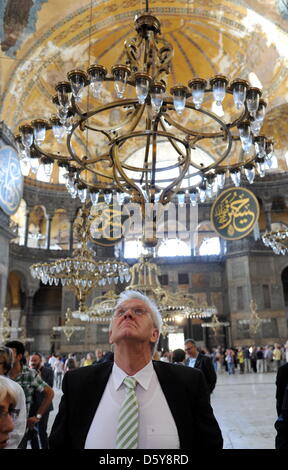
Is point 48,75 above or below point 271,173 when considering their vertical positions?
above

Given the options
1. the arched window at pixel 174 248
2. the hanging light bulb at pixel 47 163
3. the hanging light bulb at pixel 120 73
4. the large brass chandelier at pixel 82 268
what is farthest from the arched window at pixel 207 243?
the hanging light bulb at pixel 120 73

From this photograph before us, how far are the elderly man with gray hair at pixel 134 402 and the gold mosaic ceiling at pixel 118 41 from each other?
1130 centimetres

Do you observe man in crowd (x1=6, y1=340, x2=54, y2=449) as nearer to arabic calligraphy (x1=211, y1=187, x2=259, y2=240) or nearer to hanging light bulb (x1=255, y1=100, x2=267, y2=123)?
hanging light bulb (x1=255, y1=100, x2=267, y2=123)

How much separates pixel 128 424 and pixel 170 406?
0.16 metres

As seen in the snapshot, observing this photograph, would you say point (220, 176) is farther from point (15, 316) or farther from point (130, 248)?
point (15, 316)

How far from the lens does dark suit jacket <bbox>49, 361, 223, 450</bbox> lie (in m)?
1.30

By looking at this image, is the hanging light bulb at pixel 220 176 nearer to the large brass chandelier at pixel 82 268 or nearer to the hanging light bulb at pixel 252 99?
the hanging light bulb at pixel 252 99

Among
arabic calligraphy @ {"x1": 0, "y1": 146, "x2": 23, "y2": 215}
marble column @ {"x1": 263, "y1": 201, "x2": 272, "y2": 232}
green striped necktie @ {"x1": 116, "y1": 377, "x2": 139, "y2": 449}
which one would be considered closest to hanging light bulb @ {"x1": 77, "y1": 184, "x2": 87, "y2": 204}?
green striped necktie @ {"x1": 116, "y1": 377, "x2": 139, "y2": 449}

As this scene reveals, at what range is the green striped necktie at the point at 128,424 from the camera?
1235mm
